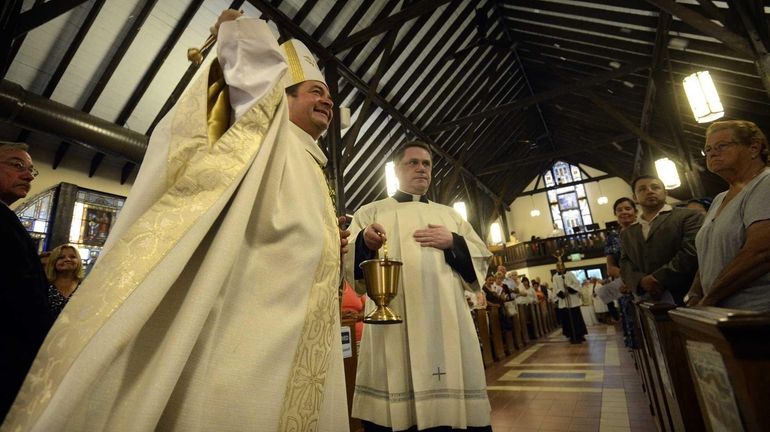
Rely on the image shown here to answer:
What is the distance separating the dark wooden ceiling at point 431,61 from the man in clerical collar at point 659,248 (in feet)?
10.0

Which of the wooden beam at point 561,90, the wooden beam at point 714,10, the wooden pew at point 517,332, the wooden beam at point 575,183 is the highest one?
the wooden beam at point 575,183

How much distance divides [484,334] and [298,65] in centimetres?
518

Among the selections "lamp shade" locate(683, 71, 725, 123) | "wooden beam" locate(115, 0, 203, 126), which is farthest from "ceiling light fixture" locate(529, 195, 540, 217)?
"wooden beam" locate(115, 0, 203, 126)

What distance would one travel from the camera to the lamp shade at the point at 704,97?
4.61 metres

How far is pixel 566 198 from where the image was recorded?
1928 cm

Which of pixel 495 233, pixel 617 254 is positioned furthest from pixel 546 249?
pixel 617 254

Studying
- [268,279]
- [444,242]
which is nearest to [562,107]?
[444,242]

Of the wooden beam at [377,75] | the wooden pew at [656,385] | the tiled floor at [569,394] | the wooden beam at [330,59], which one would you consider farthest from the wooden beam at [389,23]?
the tiled floor at [569,394]

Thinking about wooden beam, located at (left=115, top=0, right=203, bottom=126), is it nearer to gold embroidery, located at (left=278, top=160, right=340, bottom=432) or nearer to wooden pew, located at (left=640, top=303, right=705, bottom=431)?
gold embroidery, located at (left=278, top=160, right=340, bottom=432)

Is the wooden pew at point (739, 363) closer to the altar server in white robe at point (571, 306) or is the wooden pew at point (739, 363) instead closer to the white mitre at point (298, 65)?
the white mitre at point (298, 65)

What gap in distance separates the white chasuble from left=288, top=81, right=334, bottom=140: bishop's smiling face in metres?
0.74

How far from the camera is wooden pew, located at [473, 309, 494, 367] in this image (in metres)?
5.45

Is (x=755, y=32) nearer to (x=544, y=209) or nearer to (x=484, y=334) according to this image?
(x=484, y=334)

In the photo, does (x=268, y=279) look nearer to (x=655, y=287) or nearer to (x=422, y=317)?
(x=422, y=317)
